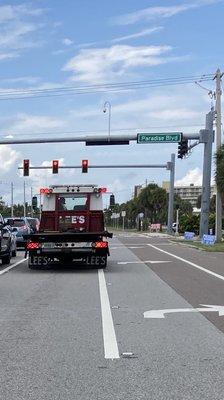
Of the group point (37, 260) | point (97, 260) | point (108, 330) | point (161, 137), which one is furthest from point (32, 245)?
point (161, 137)

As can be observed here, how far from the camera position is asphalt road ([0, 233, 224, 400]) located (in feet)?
19.7

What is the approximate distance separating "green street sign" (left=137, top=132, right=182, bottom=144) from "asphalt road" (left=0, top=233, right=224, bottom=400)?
76.3 feet

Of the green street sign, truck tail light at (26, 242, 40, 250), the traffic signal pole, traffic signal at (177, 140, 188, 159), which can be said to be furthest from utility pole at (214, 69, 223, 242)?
truck tail light at (26, 242, 40, 250)

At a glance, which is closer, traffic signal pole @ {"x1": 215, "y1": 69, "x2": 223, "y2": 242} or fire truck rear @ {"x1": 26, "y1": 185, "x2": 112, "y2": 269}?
fire truck rear @ {"x1": 26, "y1": 185, "x2": 112, "y2": 269}

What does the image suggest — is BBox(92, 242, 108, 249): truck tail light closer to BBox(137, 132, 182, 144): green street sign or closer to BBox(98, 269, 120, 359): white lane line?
BBox(98, 269, 120, 359): white lane line

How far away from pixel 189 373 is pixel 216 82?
121 ft

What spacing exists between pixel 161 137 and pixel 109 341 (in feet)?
102

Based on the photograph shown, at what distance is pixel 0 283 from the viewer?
15.2 metres

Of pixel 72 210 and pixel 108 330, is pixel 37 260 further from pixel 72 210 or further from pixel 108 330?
pixel 108 330

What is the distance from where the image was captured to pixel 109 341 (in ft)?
26.7

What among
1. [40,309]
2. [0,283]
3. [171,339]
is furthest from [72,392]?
[0,283]

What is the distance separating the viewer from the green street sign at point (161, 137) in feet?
125

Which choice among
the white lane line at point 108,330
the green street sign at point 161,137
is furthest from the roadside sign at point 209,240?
the white lane line at point 108,330

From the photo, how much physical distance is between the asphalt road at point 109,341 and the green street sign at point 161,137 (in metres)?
23.3
